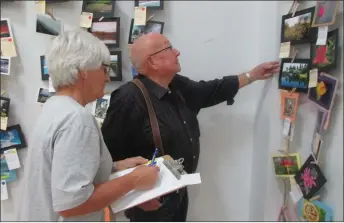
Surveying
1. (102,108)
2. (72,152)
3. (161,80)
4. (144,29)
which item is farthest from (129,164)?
(144,29)

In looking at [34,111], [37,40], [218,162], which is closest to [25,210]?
[34,111]

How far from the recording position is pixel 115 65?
1692 mm

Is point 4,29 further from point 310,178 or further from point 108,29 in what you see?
point 310,178

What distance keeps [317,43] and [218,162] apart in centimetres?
88

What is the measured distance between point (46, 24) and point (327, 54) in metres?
1.35

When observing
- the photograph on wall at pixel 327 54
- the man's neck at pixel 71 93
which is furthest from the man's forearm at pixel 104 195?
the photograph on wall at pixel 327 54

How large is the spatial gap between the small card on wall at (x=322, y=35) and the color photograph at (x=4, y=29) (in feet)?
4.92

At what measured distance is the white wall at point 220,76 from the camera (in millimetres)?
1665

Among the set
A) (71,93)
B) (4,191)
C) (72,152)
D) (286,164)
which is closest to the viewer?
(72,152)

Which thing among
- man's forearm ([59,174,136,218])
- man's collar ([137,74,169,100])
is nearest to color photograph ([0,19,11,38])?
man's collar ([137,74,169,100])

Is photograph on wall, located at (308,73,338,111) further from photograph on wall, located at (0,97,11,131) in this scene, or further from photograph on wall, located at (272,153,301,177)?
photograph on wall, located at (0,97,11,131)

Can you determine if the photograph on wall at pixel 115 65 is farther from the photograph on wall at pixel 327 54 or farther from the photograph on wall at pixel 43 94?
the photograph on wall at pixel 327 54

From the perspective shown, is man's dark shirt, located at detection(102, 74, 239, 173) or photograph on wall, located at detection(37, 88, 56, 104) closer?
man's dark shirt, located at detection(102, 74, 239, 173)

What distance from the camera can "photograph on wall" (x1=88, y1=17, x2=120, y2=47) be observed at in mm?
1646
